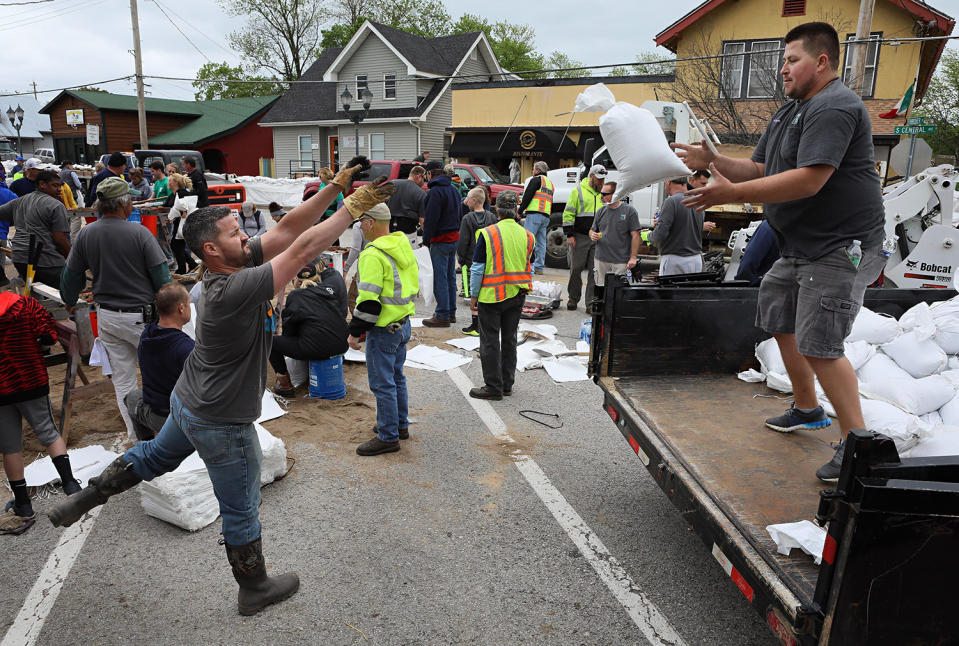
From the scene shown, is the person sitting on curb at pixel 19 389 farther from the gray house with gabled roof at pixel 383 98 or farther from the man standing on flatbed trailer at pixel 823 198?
the gray house with gabled roof at pixel 383 98

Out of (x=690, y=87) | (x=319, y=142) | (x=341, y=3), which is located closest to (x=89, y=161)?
(x=319, y=142)

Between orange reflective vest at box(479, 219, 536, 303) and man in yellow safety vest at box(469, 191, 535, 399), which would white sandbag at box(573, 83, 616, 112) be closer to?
man in yellow safety vest at box(469, 191, 535, 399)

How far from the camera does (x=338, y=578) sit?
3.31 m

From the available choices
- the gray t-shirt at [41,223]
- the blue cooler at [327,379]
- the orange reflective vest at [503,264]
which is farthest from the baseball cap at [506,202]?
the gray t-shirt at [41,223]

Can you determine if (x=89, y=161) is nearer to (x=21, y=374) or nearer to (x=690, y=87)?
(x=690, y=87)

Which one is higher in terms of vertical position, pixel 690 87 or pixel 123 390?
pixel 690 87

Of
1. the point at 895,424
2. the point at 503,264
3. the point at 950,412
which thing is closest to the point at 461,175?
the point at 503,264

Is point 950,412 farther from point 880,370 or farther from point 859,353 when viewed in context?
point 859,353

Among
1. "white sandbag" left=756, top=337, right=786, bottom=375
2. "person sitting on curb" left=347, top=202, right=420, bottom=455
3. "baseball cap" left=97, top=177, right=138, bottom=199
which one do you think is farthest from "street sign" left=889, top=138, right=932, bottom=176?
"baseball cap" left=97, top=177, right=138, bottom=199

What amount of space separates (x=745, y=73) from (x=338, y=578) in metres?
23.1

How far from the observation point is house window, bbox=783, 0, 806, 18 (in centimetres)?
2102

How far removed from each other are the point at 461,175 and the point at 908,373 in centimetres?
1582

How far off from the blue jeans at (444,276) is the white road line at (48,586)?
17.5ft

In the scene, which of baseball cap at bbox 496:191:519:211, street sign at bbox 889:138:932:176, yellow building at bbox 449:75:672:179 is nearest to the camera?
baseball cap at bbox 496:191:519:211
